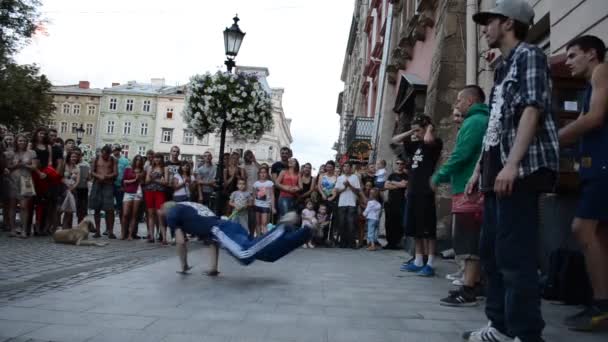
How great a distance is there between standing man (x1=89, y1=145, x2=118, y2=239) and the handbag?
134 cm

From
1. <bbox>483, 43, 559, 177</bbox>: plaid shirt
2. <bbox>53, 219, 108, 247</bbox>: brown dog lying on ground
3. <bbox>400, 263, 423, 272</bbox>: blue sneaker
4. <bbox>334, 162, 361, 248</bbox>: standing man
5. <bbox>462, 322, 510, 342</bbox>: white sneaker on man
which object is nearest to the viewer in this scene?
<bbox>483, 43, 559, 177</bbox>: plaid shirt

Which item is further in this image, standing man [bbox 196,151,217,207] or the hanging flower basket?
standing man [bbox 196,151,217,207]

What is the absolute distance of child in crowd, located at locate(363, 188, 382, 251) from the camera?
11383 mm

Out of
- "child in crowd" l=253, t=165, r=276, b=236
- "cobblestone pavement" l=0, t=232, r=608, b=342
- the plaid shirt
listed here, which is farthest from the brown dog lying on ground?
the plaid shirt

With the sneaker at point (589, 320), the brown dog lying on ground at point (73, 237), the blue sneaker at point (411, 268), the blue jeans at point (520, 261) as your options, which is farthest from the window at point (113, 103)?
the blue jeans at point (520, 261)

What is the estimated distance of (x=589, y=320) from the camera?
377cm

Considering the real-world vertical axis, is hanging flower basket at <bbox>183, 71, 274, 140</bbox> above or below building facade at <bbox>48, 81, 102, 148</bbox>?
below

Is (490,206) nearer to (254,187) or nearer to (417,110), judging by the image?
(254,187)

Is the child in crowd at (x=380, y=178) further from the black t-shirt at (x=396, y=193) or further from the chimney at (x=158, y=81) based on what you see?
the chimney at (x=158, y=81)

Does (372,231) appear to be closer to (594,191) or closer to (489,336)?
(594,191)

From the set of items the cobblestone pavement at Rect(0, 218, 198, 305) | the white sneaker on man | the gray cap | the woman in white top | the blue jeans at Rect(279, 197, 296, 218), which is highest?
the gray cap

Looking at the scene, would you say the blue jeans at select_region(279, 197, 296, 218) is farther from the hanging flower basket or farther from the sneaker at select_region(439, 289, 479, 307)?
the sneaker at select_region(439, 289, 479, 307)

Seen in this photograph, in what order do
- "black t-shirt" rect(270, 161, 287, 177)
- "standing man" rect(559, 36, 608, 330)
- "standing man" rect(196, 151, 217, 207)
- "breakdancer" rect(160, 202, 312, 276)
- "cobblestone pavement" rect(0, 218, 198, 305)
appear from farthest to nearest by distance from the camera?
"black t-shirt" rect(270, 161, 287, 177)
"standing man" rect(196, 151, 217, 207)
"breakdancer" rect(160, 202, 312, 276)
"cobblestone pavement" rect(0, 218, 198, 305)
"standing man" rect(559, 36, 608, 330)

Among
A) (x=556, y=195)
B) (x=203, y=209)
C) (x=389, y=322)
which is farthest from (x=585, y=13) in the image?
(x=203, y=209)
